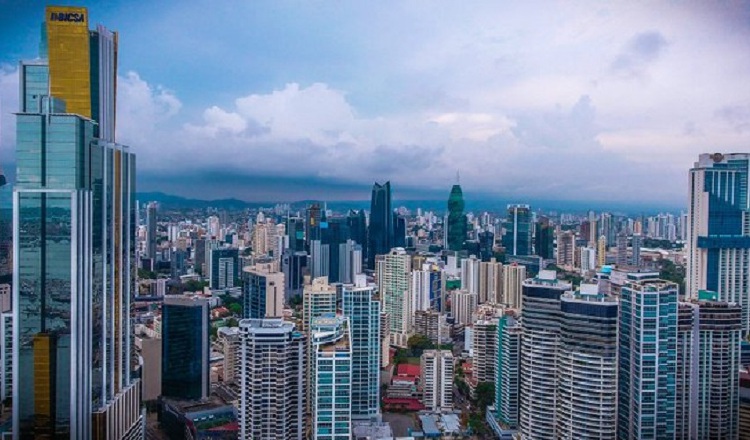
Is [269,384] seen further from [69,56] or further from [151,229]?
[151,229]

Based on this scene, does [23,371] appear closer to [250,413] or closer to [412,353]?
[250,413]

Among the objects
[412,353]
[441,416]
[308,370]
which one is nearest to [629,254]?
[412,353]

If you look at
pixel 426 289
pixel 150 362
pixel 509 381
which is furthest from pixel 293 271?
pixel 509 381

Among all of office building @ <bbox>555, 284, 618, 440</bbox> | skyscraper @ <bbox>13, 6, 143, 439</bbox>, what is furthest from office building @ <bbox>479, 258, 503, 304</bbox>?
skyscraper @ <bbox>13, 6, 143, 439</bbox>

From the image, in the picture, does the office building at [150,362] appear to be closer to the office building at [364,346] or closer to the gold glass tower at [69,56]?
the office building at [364,346]

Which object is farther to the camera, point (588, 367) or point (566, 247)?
point (566, 247)
